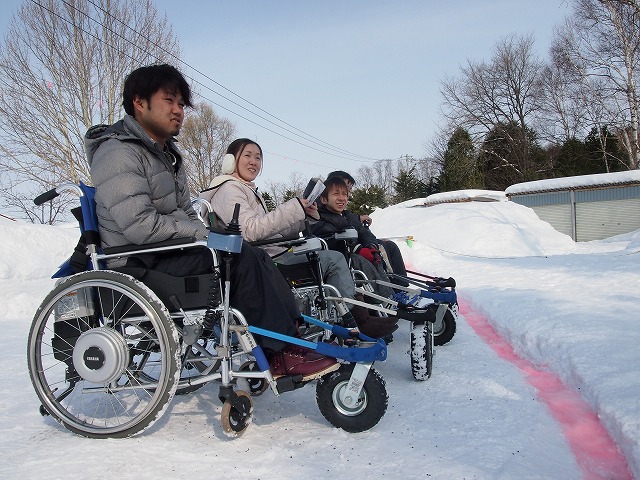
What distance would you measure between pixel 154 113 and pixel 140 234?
0.76 metres

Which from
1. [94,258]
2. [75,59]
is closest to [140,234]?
[94,258]

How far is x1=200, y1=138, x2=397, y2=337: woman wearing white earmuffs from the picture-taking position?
3.03 metres

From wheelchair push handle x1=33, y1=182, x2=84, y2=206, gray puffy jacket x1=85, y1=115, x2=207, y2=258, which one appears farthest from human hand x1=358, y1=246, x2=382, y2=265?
wheelchair push handle x1=33, y1=182, x2=84, y2=206

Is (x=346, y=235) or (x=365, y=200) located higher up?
(x=365, y=200)

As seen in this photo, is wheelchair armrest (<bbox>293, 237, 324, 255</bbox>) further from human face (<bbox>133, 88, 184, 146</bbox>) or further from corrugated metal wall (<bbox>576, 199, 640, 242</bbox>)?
corrugated metal wall (<bbox>576, 199, 640, 242</bbox>)

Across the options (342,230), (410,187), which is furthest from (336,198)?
(410,187)

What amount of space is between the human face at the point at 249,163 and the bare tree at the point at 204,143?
26.2 metres

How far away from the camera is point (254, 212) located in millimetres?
3029

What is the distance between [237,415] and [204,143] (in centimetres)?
3048

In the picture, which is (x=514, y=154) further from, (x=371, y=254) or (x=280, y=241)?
(x=280, y=241)

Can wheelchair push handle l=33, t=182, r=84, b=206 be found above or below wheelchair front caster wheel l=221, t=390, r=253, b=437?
above

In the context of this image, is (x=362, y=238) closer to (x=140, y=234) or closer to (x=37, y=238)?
(x=140, y=234)

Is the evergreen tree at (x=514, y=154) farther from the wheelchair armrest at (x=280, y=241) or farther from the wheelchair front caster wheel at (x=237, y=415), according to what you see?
the wheelchair front caster wheel at (x=237, y=415)

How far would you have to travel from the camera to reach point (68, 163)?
656 inches
